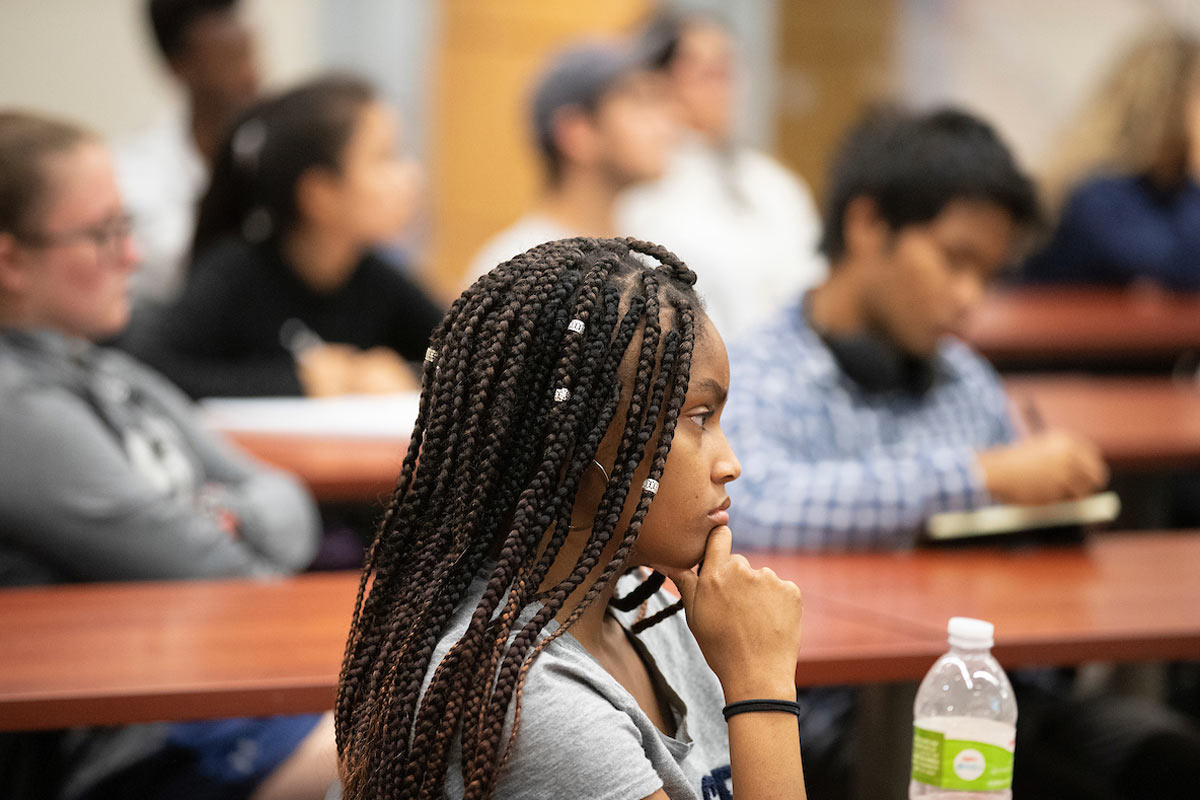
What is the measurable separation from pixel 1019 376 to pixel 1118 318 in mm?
421

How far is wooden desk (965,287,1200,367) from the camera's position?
4215mm

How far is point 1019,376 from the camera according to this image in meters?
4.48

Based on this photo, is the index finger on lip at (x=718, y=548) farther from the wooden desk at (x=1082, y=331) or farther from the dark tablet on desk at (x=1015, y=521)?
the wooden desk at (x=1082, y=331)

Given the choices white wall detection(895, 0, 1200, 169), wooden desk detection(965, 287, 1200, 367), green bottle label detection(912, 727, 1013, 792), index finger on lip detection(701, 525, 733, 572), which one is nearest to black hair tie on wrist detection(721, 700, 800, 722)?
index finger on lip detection(701, 525, 733, 572)

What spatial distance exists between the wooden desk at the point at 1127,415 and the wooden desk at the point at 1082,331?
261 mm

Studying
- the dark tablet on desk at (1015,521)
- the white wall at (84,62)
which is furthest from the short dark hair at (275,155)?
the white wall at (84,62)

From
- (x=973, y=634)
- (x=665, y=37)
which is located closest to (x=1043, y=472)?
(x=973, y=634)

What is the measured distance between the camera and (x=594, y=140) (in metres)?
4.27

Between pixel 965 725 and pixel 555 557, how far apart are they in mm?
645

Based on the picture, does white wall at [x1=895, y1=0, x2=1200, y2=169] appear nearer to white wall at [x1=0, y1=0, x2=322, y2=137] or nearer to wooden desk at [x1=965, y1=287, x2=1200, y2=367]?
wooden desk at [x1=965, y1=287, x2=1200, y2=367]

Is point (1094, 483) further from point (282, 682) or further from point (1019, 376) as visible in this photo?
point (1019, 376)

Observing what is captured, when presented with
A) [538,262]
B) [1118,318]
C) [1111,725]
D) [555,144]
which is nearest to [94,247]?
[538,262]

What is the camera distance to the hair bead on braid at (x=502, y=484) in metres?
1.09

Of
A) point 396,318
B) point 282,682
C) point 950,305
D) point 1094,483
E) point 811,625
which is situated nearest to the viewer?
point 282,682
